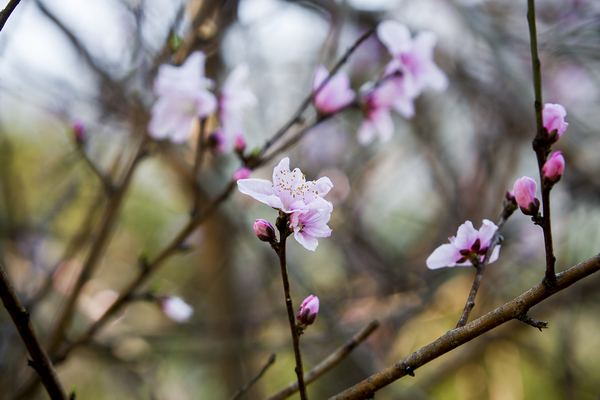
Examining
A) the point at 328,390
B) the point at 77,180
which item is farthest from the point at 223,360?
the point at 77,180

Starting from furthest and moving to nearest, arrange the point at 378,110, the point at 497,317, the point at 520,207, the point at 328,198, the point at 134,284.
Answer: the point at 328,198 → the point at 378,110 → the point at 134,284 → the point at 520,207 → the point at 497,317

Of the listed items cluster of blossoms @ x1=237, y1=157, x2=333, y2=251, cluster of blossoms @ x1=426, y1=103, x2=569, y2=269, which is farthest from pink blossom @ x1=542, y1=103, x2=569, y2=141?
cluster of blossoms @ x1=237, y1=157, x2=333, y2=251

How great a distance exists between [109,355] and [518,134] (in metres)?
2.45

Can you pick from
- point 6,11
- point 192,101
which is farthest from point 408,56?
point 6,11

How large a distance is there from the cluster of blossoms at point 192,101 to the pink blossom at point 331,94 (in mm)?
200

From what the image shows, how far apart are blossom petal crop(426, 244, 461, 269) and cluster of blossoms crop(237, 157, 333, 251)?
19 cm

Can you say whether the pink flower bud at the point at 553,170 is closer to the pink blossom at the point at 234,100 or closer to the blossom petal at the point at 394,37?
the blossom petal at the point at 394,37

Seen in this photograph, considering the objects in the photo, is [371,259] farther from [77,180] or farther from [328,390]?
[77,180]

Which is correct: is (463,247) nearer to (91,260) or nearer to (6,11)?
(6,11)

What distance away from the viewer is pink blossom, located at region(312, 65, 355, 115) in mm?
989

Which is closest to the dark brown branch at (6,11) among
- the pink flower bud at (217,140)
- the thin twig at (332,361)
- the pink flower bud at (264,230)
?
the pink flower bud at (264,230)

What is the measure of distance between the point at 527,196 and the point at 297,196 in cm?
34

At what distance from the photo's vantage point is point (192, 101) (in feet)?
3.32

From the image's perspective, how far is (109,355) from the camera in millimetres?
1827
